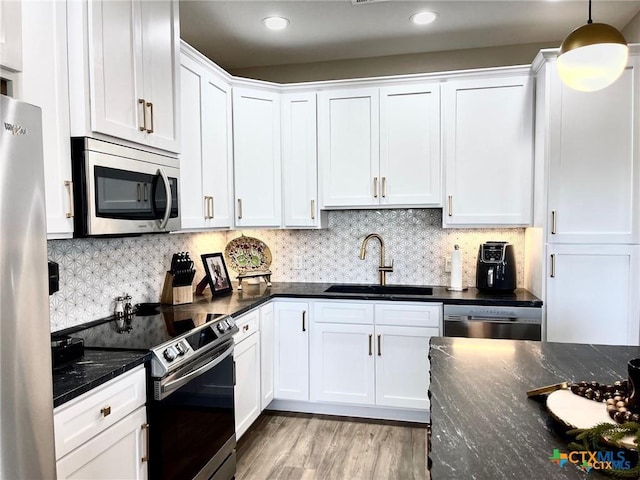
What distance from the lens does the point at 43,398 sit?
3.92 feet

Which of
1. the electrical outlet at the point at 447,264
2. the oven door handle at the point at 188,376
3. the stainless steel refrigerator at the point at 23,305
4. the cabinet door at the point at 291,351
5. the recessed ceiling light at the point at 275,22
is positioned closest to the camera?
the stainless steel refrigerator at the point at 23,305

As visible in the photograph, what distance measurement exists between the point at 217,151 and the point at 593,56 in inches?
91.1

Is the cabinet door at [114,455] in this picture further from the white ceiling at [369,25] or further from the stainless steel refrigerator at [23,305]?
the white ceiling at [369,25]

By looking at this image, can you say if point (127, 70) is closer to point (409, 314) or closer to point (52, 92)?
point (52, 92)

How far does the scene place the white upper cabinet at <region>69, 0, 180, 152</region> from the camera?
1.72 metres

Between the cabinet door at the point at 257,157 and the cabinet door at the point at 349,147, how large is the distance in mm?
365

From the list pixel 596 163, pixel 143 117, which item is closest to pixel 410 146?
pixel 596 163

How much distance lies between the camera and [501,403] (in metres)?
1.25

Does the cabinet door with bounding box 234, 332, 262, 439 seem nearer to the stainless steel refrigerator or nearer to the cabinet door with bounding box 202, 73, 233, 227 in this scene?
the cabinet door with bounding box 202, 73, 233, 227

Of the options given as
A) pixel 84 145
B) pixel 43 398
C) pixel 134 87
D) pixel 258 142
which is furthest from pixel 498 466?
pixel 258 142

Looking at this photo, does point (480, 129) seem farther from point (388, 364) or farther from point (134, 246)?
point (134, 246)

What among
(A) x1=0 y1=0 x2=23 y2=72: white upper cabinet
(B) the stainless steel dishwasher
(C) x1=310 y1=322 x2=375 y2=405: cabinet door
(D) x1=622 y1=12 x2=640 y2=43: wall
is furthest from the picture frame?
(D) x1=622 y1=12 x2=640 y2=43: wall

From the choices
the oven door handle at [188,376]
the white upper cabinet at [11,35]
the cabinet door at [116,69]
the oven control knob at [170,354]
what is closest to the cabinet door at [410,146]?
the oven door handle at [188,376]

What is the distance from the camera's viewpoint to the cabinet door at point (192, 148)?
2.67 metres
